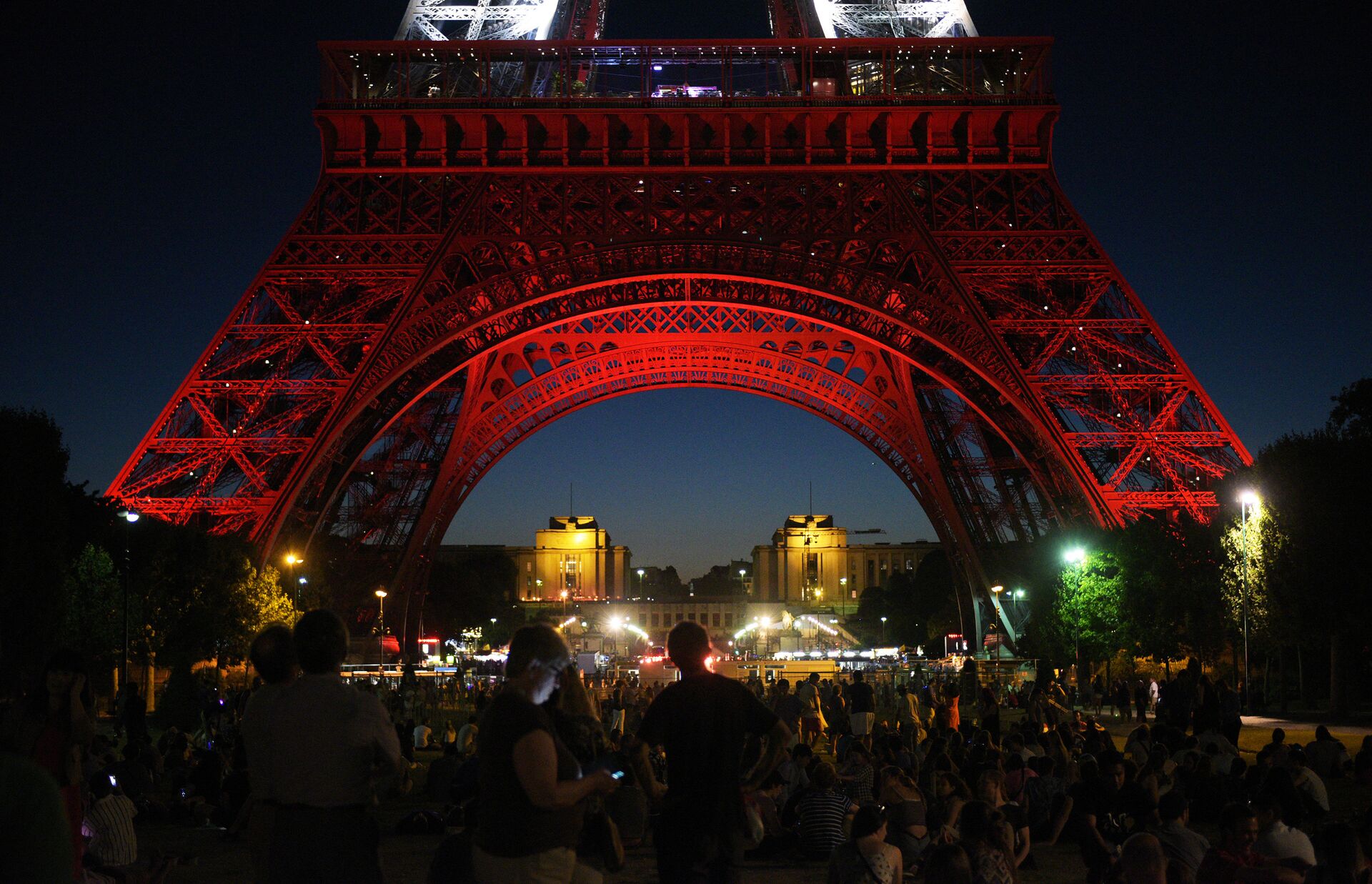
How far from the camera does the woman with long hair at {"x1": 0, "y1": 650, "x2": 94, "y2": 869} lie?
775 centimetres

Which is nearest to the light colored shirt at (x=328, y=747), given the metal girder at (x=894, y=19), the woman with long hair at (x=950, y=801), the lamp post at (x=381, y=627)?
the woman with long hair at (x=950, y=801)

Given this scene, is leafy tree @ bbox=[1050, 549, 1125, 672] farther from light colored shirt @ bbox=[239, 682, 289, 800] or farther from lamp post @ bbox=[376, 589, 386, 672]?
light colored shirt @ bbox=[239, 682, 289, 800]

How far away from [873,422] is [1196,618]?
1725 cm

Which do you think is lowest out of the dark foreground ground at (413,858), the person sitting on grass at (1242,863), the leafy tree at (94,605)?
the dark foreground ground at (413,858)

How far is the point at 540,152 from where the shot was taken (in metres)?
39.4

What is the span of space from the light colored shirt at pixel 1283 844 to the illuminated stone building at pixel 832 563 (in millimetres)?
142173

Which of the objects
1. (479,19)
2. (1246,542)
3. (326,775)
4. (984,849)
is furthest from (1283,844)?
(479,19)

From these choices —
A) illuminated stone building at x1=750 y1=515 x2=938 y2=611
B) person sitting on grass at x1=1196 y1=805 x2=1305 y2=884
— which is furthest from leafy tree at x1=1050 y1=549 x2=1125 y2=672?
illuminated stone building at x1=750 y1=515 x2=938 y2=611

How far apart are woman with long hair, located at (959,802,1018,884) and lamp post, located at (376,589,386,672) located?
45.5 metres

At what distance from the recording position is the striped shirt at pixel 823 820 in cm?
1233

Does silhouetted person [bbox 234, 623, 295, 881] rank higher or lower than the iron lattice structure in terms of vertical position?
lower

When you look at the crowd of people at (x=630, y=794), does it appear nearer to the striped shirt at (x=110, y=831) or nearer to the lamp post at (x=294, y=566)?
Result: the striped shirt at (x=110, y=831)

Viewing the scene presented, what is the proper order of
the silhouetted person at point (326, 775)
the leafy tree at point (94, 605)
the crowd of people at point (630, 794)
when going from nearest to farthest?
1. the crowd of people at point (630, 794)
2. the silhouetted person at point (326, 775)
3. the leafy tree at point (94, 605)

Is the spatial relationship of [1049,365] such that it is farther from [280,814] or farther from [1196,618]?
[280,814]
